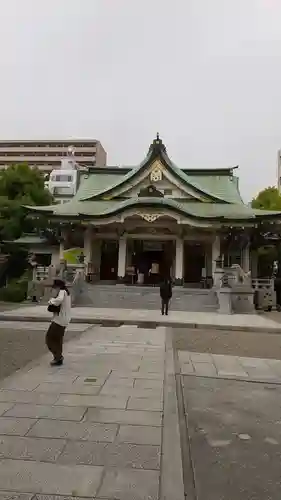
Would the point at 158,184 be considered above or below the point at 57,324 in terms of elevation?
above

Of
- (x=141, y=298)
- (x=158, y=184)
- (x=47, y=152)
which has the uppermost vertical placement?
(x=47, y=152)

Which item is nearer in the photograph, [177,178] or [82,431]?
[82,431]

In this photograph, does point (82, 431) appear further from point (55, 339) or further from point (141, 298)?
point (141, 298)

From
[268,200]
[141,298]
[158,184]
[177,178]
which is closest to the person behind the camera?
[141,298]

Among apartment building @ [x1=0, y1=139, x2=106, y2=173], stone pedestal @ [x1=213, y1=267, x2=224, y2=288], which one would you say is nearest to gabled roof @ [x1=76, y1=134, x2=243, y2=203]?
stone pedestal @ [x1=213, y1=267, x2=224, y2=288]

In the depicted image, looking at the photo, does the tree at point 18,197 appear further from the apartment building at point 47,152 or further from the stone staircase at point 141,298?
the apartment building at point 47,152

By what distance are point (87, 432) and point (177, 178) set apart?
82.7ft

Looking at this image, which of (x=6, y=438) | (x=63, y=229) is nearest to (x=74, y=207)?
(x=63, y=229)

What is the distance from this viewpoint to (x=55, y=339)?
6.67 meters

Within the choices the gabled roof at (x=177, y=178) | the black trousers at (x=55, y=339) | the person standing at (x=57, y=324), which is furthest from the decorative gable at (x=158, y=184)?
the black trousers at (x=55, y=339)

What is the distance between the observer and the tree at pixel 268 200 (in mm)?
33531

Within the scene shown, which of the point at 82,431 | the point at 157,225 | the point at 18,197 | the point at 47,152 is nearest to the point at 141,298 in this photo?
the point at 157,225

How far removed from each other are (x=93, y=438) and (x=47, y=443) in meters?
0.40

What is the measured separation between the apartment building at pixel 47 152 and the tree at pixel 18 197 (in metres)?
48.4
